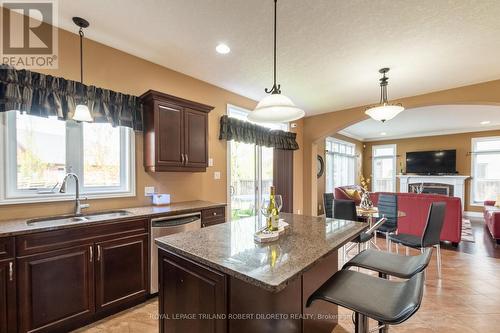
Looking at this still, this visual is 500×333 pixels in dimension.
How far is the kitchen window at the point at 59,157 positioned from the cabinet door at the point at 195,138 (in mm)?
670

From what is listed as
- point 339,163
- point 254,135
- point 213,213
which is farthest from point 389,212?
point 339,163

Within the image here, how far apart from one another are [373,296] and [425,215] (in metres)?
4.05

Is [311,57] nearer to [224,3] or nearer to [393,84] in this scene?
[224,3]

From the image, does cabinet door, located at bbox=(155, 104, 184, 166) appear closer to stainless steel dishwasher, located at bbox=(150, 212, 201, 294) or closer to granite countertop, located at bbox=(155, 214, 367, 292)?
stainless steel dishwasher, located at bbox=(150, 212, 201, 294)

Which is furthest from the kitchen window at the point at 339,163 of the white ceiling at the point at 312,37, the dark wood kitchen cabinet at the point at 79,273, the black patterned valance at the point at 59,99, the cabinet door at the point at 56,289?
the cabinet door at the point at 56,289

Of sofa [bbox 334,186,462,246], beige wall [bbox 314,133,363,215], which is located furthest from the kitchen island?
beige wall [bbox 314,133,363,215]

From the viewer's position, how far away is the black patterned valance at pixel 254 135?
387cm

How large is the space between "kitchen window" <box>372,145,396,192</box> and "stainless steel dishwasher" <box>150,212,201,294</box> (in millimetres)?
8938

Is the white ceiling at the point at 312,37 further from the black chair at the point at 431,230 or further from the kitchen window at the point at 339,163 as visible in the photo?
the kitchen window at the point at 339,163

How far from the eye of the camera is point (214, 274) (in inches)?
45.3

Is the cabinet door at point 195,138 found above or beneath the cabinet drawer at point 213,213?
above

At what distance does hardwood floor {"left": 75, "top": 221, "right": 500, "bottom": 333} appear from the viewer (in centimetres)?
205

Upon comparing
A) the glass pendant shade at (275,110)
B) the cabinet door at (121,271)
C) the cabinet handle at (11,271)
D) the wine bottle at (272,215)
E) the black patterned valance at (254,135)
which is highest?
the black patterned valance at (254,135)

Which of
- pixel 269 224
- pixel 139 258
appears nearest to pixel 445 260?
pixel 269 224
